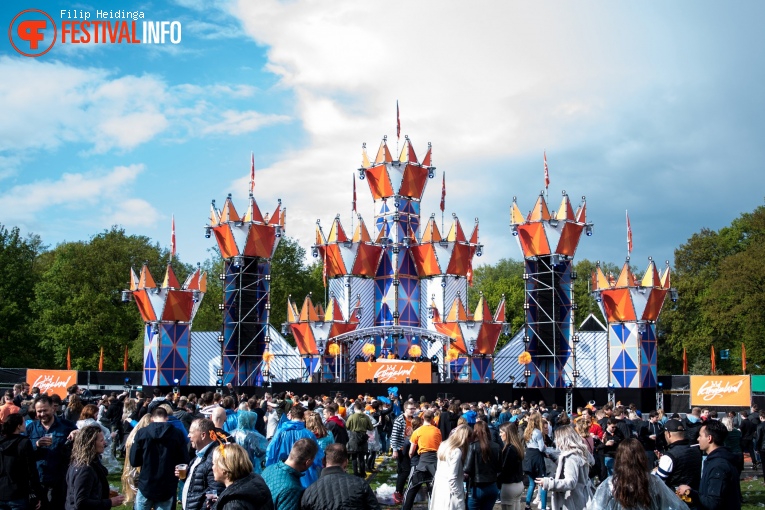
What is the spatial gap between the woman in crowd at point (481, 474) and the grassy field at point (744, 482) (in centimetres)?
349

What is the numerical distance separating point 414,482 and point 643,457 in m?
5.76

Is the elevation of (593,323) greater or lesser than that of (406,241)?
lesser

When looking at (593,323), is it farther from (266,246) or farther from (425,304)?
(266,246)

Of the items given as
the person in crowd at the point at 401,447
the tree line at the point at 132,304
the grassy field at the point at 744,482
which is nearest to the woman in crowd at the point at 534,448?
the person in crowd at the point at 401,447

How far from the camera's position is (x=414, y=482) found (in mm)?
10422

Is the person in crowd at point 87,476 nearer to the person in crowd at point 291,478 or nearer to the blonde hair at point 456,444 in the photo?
the person in crowd at point 291,478

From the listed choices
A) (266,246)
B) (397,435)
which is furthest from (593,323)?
(397,435)

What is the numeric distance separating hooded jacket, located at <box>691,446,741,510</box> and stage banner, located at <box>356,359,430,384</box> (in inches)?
1155

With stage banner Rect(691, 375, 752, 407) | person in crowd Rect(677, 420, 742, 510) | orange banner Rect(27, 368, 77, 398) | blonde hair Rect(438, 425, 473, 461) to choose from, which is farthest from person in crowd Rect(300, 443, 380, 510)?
orange banner Rect(27, 368, 77, 398)

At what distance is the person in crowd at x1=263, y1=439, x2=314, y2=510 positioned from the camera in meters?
5.88

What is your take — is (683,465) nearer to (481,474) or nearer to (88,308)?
(481,474)

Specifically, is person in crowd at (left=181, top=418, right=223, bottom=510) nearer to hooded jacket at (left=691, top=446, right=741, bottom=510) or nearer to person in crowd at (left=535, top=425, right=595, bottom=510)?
person in crowd at (left=535, top=425, right=595, bottom=510)

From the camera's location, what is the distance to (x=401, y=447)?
1302cm

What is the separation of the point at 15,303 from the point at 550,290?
30.0 meters
